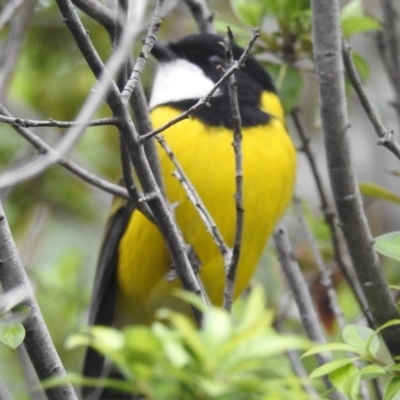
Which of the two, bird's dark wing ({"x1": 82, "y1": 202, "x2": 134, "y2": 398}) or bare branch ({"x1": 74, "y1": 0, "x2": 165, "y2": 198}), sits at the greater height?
bare branch ({"x1": 74, "y1": 0, "x2": 165, "y2": 198})

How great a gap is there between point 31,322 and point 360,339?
73cm

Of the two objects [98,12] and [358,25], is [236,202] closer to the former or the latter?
[98,12]

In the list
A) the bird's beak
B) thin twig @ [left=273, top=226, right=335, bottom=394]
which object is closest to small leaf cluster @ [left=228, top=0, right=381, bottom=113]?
the bird's beak

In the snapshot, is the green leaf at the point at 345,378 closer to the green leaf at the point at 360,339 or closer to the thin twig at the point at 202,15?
the green leaf at the point at 360,339

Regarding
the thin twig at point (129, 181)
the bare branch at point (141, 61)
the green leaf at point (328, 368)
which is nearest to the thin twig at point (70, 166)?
the thin twig at point (129, 181)

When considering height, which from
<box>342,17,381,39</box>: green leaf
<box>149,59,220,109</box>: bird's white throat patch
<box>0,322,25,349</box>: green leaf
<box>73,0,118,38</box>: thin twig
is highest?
<box>73,0,118,38</box>: thin twig

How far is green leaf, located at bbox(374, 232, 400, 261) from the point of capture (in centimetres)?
214

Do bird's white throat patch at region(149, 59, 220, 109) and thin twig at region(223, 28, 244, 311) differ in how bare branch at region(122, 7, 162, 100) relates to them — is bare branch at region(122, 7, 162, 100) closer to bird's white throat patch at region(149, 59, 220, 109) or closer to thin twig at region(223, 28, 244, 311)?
thin twig at region(223, 28, 244, 311)

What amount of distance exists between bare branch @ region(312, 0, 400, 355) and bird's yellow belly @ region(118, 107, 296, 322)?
87 centimetres

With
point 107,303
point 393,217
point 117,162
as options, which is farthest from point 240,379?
point 393,217

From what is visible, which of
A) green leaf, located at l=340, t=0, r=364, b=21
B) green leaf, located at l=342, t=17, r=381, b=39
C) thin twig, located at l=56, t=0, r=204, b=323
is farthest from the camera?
green leaf, located at l=340, t=0, r=364, b=21

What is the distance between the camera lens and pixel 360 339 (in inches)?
78.0

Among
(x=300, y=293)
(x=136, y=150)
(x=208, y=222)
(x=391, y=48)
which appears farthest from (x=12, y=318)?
(x=391, y=48)

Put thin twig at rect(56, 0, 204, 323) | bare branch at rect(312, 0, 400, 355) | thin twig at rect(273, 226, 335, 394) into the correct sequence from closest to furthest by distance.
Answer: thin twig at rect(56, 0, 204, 323) < bare branch at rect(312, 0, 400, 355) < thin twig at rect(273, 226, 335, 394)
